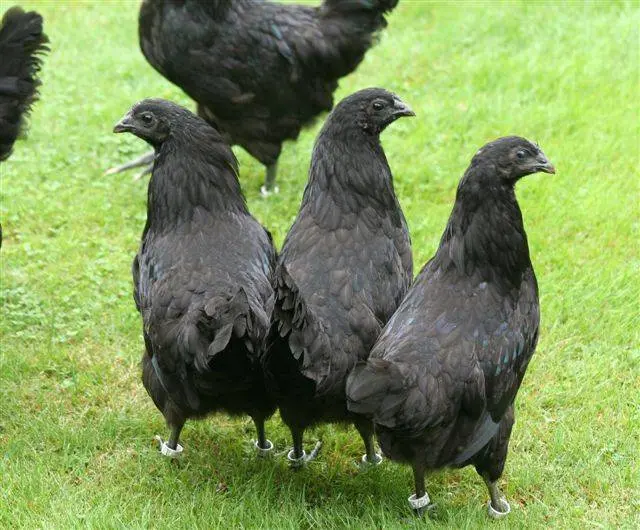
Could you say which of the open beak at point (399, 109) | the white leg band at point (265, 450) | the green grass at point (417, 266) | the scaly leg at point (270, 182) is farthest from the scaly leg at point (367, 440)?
the scaly leg at point (270, 182)

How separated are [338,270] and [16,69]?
2.56 metres

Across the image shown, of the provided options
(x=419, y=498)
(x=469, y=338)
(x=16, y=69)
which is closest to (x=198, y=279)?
(x=469, y=338)

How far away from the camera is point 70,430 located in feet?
17.8

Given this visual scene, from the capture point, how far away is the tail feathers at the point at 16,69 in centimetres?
572

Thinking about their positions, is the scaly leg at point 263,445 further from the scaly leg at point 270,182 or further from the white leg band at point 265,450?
Answer: the scaly leg at point 270,182

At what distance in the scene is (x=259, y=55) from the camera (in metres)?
7.59

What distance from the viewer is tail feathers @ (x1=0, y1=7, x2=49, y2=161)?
5.72 m

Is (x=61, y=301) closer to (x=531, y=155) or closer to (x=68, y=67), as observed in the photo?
(x=531, y=155)

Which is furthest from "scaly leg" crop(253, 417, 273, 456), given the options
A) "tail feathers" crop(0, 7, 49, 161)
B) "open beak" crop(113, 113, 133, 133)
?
"tail feathers" crop(0, 7, 49, 161)

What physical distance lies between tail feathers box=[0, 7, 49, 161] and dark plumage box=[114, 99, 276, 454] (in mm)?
888

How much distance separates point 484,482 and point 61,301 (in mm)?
3405

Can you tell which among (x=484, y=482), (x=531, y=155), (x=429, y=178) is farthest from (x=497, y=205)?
(x=429, y=178)

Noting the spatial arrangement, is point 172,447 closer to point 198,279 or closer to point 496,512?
point 198,279

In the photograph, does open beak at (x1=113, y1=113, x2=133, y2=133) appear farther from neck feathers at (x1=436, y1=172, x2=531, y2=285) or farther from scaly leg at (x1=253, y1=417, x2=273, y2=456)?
neck feathers at (x1=436, y1=172, x2=531, y2=285)
